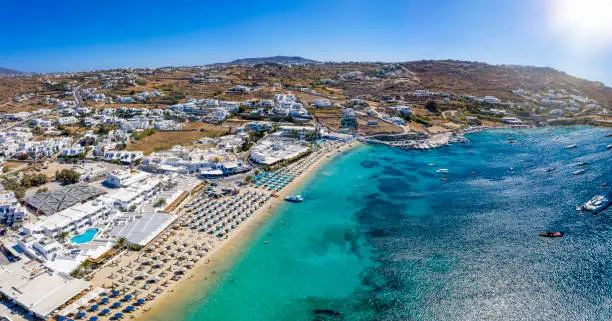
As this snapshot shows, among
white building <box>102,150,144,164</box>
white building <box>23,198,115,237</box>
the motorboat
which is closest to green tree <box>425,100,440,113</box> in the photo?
the motorboat

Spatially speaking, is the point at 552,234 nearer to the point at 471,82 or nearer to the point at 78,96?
the point at 471,82

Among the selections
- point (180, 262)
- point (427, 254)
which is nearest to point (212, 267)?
point (180, 262)

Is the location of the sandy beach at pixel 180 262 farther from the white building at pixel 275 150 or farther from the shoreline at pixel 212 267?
the white building at pixel 275 150

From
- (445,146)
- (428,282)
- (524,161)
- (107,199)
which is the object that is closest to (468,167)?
(524,161)

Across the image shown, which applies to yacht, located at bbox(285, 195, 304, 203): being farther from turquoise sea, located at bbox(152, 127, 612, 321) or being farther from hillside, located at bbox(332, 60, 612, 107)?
hillside, located at bbox(332, 60, 612, 107)

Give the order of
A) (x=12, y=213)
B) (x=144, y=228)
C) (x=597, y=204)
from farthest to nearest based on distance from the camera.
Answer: (x=597, y=204), (x=12, y=213), (x=144, y=228)

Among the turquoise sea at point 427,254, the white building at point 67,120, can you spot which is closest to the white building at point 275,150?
the turquoise sea at point 427,254
